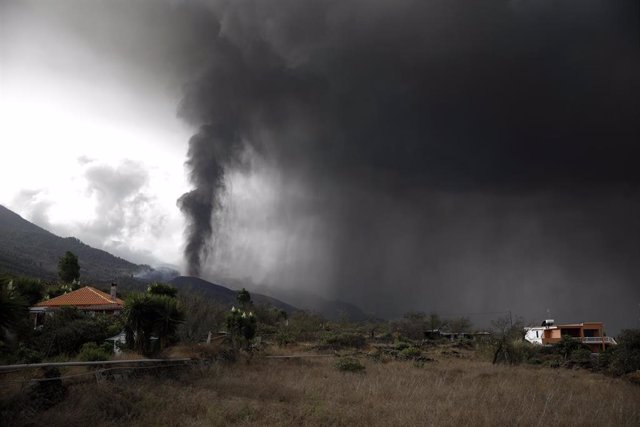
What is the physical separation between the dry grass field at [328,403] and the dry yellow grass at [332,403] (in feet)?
0.08

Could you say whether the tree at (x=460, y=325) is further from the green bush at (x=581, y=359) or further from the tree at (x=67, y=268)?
the tree at (x=67, y=268)

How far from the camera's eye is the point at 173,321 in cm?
2122

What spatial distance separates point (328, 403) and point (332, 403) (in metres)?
0.12

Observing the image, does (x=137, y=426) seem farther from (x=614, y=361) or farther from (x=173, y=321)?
(x=614, y=361)

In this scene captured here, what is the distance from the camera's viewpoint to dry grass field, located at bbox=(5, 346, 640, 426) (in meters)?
9.77

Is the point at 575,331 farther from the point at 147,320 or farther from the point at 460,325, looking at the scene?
the point at 147,320

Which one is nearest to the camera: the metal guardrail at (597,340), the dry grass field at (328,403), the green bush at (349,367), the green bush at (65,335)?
the dry grass field at (328,403)

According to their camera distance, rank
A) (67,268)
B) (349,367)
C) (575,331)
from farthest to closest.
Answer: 1. (575,331)
2. (67,268)
3. (349,367)

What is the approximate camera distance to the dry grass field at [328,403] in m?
9.77

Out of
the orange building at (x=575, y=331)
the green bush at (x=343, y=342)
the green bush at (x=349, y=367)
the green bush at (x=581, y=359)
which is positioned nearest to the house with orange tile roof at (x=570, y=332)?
the orange building at (x=575, y=331)

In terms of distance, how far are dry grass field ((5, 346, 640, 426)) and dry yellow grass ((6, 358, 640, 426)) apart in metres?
0.02

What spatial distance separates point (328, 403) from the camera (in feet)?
40.5

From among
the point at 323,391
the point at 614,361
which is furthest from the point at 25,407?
the point at 614,361

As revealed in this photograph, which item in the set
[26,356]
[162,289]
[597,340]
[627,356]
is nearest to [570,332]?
[597,340]
